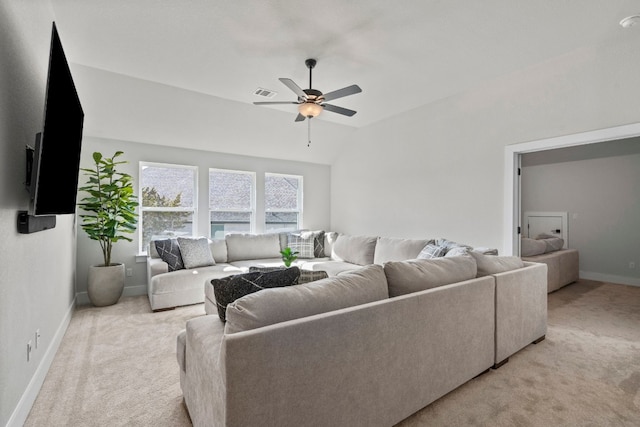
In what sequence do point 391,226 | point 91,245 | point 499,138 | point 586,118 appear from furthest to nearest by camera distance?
point 391,226
point 91,245
point 499,138
point 586,118

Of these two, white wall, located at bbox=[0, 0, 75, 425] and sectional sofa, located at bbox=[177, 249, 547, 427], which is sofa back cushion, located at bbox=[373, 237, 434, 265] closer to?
sectional sofa, located at bbox=[177, 249, 547, 427]

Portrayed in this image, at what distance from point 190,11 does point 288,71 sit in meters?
1.23

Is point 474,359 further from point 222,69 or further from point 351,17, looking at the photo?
point 222,69

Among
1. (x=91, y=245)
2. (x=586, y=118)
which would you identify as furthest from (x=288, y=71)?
(x=91, y=245)

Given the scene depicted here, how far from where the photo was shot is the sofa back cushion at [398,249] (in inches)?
154

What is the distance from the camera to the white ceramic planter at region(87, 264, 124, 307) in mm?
3799

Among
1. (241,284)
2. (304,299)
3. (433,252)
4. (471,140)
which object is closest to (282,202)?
(433,252)

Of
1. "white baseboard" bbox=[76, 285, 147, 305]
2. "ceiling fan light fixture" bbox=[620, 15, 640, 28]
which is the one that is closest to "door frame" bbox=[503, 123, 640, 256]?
"ceiling fan light fixture" bbox=[620, 15, 640, 28]

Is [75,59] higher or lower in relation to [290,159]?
higher

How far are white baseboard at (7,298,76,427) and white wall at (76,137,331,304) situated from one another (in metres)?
1.58

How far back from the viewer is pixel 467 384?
2.10 m

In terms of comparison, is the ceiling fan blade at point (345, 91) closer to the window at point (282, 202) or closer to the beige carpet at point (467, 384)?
the beige carpet at point (467, 384)

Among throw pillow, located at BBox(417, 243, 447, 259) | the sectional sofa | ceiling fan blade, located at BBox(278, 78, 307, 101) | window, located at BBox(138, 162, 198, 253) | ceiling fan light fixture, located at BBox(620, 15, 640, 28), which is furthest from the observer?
window, located at BBox(138, 162, 198, 253)

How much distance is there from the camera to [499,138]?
3.73m
